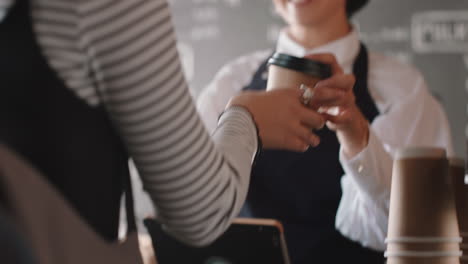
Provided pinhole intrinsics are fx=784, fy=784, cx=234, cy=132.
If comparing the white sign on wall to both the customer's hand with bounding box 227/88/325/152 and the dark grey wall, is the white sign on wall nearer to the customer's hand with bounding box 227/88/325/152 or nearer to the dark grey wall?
the dark grey wall

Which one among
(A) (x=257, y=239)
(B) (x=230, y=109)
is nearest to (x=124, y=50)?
(B) (x=230, y=109)

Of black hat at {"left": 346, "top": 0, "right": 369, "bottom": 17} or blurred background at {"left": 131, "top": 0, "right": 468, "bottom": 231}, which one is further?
blurred background at {"left": 131, "top": 0, "right": 468, "bottom": 231}

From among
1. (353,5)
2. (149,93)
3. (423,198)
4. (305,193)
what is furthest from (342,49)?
(149,93)

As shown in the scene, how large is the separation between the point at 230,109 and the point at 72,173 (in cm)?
28

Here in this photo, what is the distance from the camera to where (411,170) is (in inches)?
39.6

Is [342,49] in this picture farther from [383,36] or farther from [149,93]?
[149,93]

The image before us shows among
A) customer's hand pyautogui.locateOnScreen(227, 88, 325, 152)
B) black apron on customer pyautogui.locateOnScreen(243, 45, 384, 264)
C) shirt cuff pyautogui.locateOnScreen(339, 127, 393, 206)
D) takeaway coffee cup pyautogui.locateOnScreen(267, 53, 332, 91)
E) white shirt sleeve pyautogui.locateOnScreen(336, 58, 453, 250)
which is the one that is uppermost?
customer's hand pyautogui.locateOnScreen(227, 88, 325, 152)

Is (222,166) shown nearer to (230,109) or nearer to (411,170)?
(230,109)

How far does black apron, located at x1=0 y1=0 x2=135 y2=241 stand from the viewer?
71cm

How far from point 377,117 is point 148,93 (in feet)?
4.08

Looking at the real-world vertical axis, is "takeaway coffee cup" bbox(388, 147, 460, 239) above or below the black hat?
above

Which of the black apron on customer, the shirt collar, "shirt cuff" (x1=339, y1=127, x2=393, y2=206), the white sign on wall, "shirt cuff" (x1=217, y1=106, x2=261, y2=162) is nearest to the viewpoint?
"shirt cuff" (x1=217, y1=106, x2=261, y2=162)

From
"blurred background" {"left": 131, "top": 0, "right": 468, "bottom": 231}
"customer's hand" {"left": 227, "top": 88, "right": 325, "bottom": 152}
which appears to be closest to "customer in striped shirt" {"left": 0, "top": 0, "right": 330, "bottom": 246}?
"customer's hand" {"left": 227, "top": 88, "right": 325, "bottom": 152}

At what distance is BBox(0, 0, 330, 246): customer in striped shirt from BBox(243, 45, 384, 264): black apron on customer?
3.34 ft
